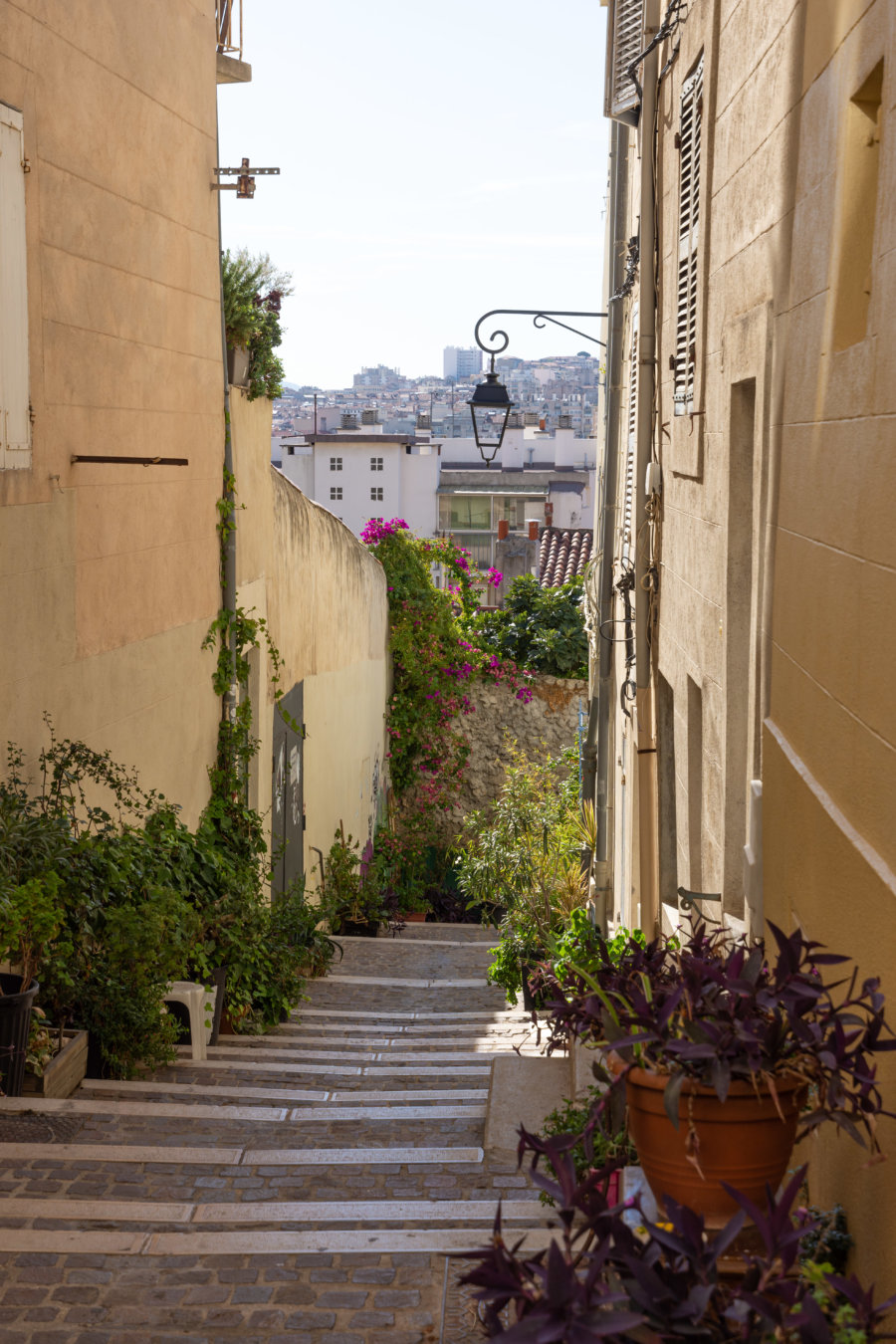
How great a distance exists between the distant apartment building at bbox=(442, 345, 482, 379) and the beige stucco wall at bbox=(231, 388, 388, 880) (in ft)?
486

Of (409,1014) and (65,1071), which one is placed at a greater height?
(65,1071)

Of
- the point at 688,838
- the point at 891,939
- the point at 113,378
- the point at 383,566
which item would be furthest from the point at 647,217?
the point at 383,566

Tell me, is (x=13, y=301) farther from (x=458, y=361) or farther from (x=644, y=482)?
(x=458, y=361)

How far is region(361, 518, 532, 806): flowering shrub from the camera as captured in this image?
635 inches

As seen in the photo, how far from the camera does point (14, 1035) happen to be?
483 centimetres

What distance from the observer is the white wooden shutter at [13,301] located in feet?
17.8

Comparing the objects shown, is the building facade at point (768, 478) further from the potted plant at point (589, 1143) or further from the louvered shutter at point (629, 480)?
the louvered shutter at point (629, 480)

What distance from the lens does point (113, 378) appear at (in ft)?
22.6

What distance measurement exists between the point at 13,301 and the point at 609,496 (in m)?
5.48

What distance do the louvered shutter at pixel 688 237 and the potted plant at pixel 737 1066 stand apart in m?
3.65

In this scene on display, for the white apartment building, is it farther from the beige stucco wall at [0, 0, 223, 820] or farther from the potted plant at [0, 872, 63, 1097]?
the potted plant at [0, 872, 63, 1097]

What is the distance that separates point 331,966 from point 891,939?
28.2ft

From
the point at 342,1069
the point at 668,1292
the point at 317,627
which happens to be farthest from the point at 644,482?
the point at 668,1292

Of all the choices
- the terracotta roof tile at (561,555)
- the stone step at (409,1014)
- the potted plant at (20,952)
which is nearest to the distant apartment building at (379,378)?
the terracotta roof tile at (561,555)
